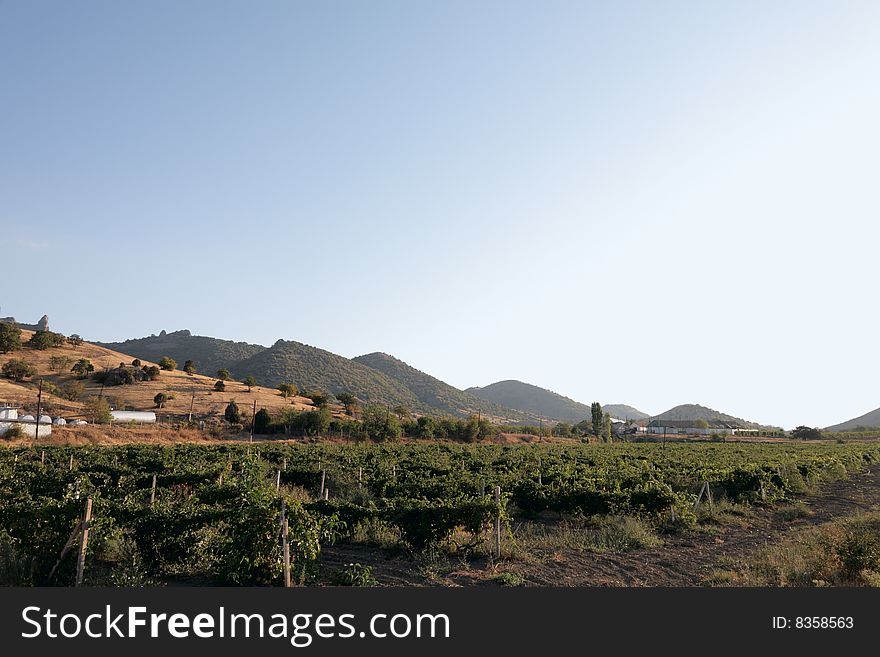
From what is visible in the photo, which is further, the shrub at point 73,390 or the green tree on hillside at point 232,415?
the shrub at point 73,390

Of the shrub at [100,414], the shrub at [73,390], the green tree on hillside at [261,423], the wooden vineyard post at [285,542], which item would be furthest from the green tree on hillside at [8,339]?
the wooden vineyard post at [285,542]

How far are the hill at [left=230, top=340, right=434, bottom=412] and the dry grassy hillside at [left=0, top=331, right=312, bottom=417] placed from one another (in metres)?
39.9

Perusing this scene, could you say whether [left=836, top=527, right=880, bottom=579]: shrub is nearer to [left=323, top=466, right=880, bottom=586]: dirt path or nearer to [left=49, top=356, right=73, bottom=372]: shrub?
[left=323, top=466, right=880, bottom=586]: dirt path

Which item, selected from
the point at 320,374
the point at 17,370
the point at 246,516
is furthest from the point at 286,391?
the point at 246,516

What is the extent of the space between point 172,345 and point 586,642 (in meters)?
202

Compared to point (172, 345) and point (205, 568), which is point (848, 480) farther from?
point (172, 345)

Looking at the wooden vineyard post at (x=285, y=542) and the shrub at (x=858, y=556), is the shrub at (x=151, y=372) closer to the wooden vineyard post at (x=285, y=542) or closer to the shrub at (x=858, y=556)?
the wooden vineyard post at (x=285, y=542)

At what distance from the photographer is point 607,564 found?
1191 cm

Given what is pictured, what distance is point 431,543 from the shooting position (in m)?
12.4

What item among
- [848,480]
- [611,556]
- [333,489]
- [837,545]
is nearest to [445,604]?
[611,556]

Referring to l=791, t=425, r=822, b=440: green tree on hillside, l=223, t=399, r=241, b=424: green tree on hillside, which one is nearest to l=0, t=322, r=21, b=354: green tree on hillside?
l=223, t=399, r=241, b=424: green tree on hillside

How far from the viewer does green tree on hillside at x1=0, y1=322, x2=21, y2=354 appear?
89688 mm

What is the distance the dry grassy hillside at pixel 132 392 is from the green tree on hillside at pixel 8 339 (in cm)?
110

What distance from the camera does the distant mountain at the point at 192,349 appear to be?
16650cm
